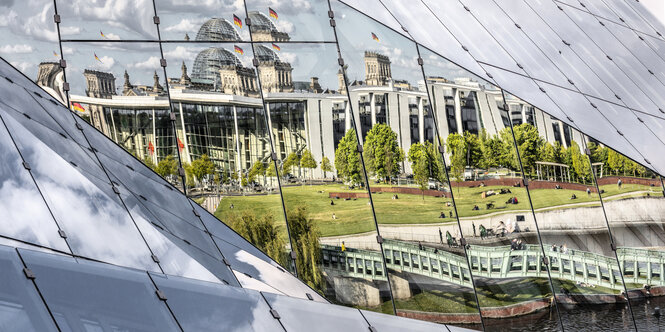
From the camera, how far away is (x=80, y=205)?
11117mm

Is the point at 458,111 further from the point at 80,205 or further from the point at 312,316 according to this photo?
the point at 80,205

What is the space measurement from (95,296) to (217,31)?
9894mm

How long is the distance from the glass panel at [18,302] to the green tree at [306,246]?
7.77 m

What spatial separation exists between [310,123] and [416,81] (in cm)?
247

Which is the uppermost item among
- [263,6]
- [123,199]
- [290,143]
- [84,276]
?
[263,6]

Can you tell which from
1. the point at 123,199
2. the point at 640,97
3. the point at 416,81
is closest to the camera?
the point at 123,199

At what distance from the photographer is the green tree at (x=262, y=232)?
15156mm

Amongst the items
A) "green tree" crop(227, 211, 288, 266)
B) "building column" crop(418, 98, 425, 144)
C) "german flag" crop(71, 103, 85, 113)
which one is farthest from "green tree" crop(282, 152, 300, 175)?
"german flag" crop(71, 103, 85, 113)

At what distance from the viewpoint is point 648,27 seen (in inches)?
856

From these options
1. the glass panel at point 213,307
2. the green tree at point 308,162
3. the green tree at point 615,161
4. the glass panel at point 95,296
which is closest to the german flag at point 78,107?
the green tree at point 308,162

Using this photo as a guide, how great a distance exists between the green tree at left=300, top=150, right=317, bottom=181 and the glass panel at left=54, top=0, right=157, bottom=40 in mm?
4051

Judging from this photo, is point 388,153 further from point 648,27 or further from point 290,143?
point 648,27

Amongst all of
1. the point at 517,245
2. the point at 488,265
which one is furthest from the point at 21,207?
the point at 517,245

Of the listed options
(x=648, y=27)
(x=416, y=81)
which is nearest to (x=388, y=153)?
(x=416, y=81)
